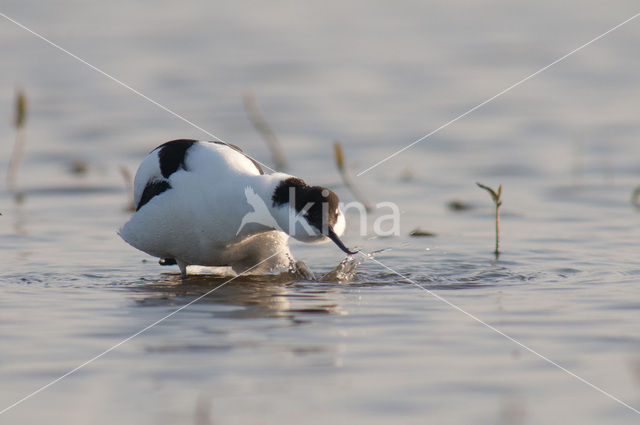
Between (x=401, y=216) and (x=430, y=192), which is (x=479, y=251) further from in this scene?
(x=430, y=192)

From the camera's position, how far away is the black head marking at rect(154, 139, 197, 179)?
789cm

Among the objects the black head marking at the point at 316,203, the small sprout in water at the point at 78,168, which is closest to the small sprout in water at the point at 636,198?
the black head marking at the point at 316,203

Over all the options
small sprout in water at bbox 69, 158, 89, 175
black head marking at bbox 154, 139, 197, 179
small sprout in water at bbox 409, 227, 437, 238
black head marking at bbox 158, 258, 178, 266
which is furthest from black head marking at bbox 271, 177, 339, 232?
small sprout in water at bbox 69, 158, 89, 175

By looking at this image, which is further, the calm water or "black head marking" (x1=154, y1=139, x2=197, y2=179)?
"black head marking" (x1=154, y1=139, x2=197, y2=179)

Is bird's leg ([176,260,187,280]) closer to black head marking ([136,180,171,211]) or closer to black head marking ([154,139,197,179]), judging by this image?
black head marking ([136,180,171,211])

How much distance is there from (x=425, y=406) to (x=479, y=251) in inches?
160

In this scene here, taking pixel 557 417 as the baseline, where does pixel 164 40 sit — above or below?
above

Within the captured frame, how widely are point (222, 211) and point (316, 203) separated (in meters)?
0.83

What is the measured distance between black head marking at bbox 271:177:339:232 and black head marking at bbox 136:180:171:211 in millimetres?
1114

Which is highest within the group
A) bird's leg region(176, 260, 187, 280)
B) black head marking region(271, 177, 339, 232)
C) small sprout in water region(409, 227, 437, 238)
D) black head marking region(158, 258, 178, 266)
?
black head marking region(271, 177, 339, 232)

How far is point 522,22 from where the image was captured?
21.1 m

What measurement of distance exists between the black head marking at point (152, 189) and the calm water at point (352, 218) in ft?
1.92

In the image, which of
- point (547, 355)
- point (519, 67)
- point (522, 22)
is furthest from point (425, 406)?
point (522, 22)

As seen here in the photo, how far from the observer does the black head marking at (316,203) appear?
22.8 ft
